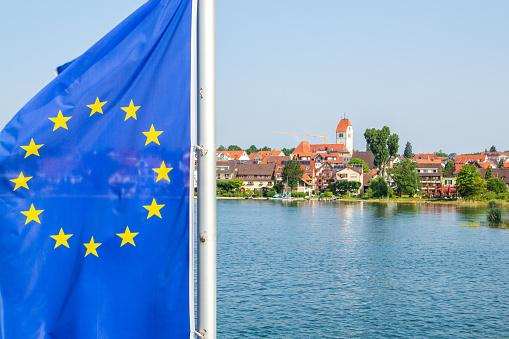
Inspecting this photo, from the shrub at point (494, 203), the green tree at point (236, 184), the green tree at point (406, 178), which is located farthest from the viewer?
the green tree at point (236, 184)

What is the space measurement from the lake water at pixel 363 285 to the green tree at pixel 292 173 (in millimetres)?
91943

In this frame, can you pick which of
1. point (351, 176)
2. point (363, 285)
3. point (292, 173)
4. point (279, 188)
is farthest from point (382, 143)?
point (363, 285)

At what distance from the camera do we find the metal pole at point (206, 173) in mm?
3684

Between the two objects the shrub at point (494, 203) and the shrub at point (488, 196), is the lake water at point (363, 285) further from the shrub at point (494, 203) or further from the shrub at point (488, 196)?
Result: the shrub at point (488, 196)

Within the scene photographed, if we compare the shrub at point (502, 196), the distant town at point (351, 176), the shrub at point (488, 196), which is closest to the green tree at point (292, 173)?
the distant town at point (351, 176)

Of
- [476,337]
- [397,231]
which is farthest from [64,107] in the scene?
[397,231]

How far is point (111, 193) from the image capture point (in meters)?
4.03

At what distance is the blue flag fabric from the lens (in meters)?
3.90

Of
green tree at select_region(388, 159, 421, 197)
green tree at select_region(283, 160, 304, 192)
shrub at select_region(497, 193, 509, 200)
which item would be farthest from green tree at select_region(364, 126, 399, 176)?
shrub at select_region(497, 193, 509, 200)

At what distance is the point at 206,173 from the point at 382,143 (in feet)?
481

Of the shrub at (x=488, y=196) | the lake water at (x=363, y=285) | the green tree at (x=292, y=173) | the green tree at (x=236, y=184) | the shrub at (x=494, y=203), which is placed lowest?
the lake water at (x=363, y=285)

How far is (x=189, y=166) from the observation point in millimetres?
3963

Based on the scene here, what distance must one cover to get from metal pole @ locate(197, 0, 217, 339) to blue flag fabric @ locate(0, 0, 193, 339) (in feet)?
0.96

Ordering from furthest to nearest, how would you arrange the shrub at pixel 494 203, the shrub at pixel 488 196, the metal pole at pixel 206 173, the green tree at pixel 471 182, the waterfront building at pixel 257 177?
1. the waterfront building at pixel 257 177
2. the green tree at pixel 471 182
3. the shrub at pixel 488 196
4. the shrub at pixel 494 203
5. the metal pole at pixel 206 173
